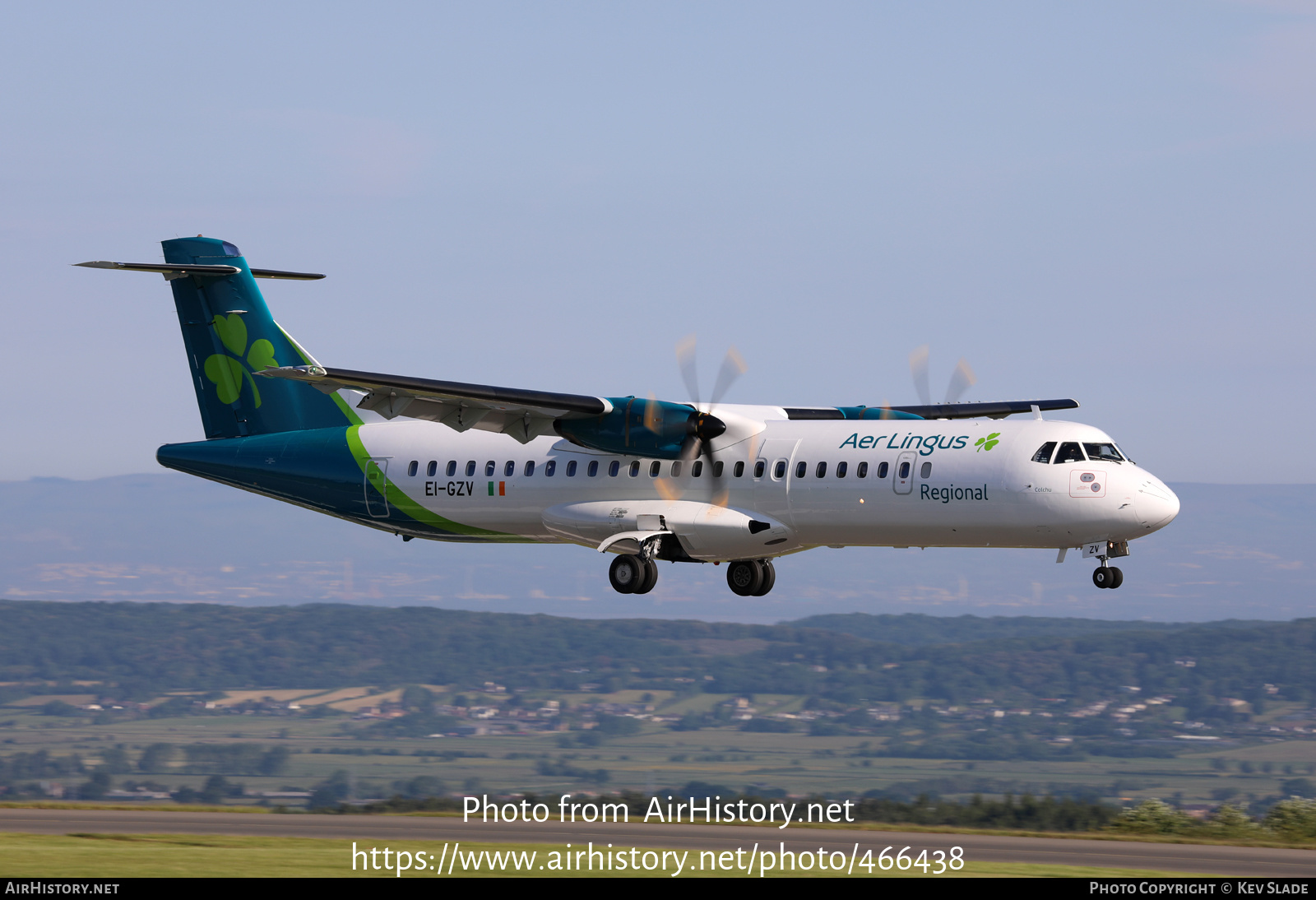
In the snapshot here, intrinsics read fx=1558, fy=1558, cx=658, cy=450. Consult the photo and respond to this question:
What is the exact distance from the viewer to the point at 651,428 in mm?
30781

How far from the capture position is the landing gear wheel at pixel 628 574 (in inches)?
1229

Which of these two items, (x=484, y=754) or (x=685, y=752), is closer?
(x=484, y=754)

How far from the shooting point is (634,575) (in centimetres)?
3125

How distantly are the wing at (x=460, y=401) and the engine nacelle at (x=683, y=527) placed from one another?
193 centimetres

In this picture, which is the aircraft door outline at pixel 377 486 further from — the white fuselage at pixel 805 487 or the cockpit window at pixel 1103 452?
the cockpit window at pixel 1103 452

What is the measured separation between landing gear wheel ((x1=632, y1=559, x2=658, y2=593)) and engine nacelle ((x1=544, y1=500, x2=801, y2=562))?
0.44 metres

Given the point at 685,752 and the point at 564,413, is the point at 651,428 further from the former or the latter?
the point at 685,752

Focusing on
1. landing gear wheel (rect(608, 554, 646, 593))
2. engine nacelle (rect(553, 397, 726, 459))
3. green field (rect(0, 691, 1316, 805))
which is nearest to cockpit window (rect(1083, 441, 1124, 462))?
engine nacelle (rect(553, 397, 726, 459))

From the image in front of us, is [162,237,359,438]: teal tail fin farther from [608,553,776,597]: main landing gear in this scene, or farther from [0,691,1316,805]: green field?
[0,691,1316,805]: green field
